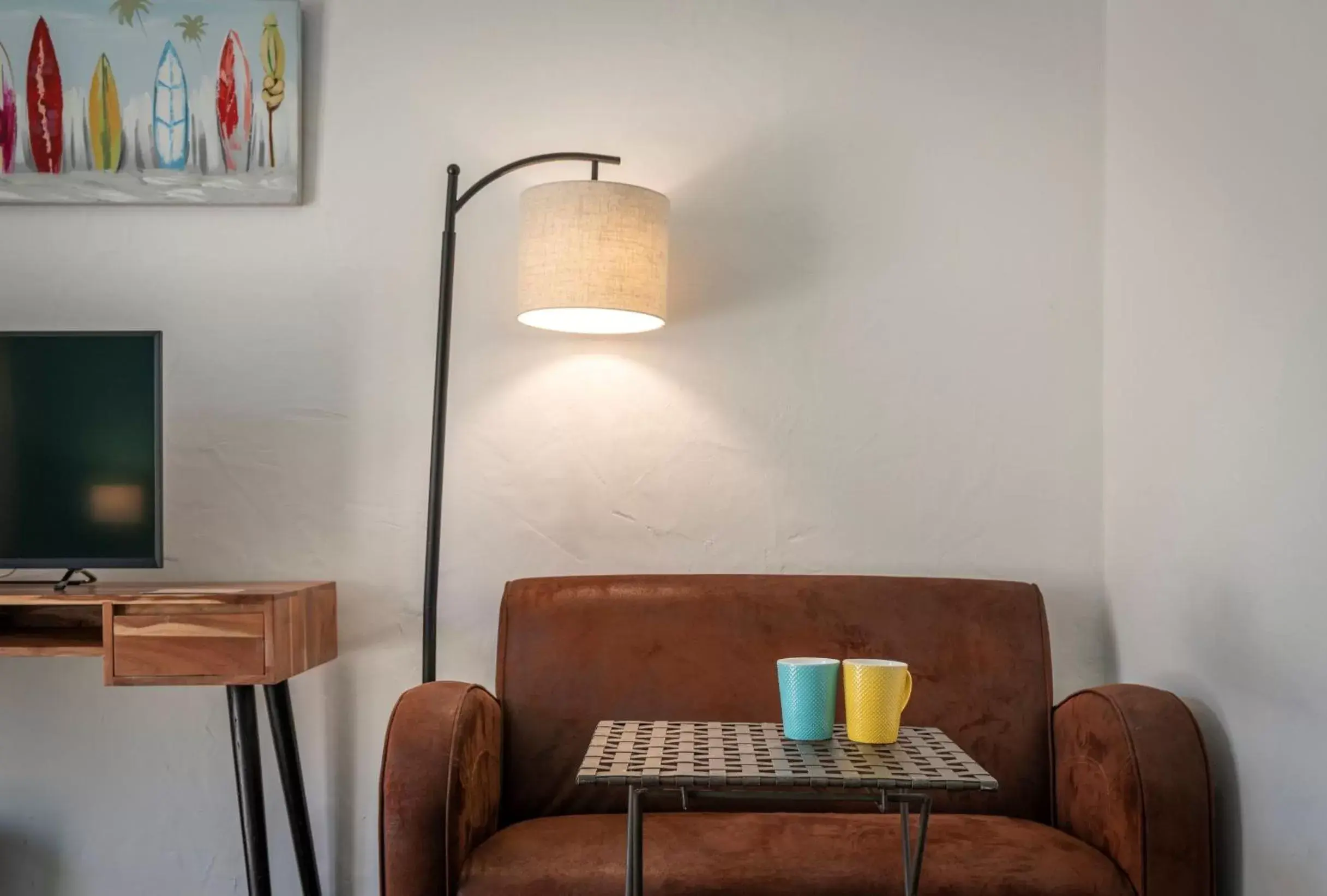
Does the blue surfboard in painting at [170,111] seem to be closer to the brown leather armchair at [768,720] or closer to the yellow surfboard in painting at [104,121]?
the yellow surfboard in painting at [104,121]

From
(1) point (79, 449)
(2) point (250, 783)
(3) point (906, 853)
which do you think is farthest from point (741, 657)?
(1) point (79, 449)

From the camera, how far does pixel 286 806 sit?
97.5 inches

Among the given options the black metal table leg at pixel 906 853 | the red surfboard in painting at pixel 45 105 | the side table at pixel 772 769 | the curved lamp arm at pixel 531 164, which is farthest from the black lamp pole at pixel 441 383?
the black metal table leg at pixel 906 853

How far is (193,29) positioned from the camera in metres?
2.69

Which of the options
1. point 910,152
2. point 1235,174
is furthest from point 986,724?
point 910,152

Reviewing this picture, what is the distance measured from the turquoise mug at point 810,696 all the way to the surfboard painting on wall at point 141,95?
1744mm

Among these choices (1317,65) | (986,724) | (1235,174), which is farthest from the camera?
(986,724)

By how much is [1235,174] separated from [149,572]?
2.45 metres

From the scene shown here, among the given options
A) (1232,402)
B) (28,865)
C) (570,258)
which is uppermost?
(570,258)

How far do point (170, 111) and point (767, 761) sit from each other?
2.13 metres

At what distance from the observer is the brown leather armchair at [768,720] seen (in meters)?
1.85

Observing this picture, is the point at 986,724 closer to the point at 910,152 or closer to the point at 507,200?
the point at 910,152

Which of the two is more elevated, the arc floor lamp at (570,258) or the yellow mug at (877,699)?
the arc floor lamp at (570,258)

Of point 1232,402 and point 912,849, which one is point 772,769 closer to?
point 912,849
